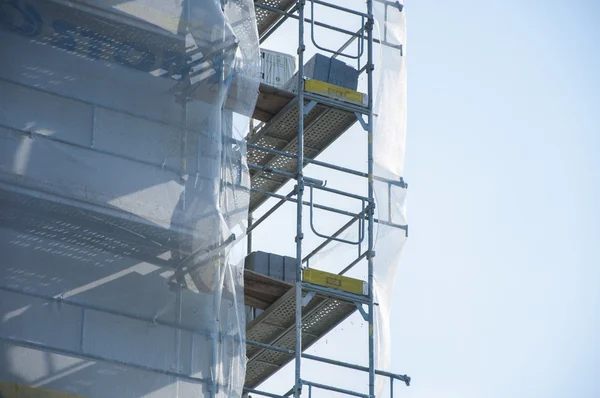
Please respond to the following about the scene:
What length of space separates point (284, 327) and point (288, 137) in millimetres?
2271

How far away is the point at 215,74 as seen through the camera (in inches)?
596

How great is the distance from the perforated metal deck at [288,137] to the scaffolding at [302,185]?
0.04ft

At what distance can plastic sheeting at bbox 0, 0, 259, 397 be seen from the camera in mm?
13242

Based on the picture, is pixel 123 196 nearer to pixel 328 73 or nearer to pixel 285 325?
pixel 285 325

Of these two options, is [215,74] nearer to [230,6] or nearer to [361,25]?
[230,6]

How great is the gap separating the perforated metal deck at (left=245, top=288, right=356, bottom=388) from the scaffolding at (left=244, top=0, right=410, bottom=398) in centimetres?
1

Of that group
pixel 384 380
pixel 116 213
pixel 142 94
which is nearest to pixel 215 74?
pixel 142 94

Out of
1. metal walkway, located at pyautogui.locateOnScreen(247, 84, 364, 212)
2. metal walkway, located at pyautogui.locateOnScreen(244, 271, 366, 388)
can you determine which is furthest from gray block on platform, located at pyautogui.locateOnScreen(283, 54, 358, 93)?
metal walkway, located at pyautogui.locateOnScreen(244, 271, 366, 388)

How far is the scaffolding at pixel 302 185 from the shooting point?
682 inches

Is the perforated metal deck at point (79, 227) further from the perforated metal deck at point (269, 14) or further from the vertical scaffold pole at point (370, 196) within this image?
the perforated metal deck at point (269, 14)

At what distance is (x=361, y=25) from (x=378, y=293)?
134 inches

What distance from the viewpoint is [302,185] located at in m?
17.7

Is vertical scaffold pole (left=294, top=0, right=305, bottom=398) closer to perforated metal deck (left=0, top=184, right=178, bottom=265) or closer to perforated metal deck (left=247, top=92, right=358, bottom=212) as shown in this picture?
perforated metal deck (left=247, top=92, right=358, bottom=212)

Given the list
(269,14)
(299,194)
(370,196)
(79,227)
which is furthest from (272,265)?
(79,227)
